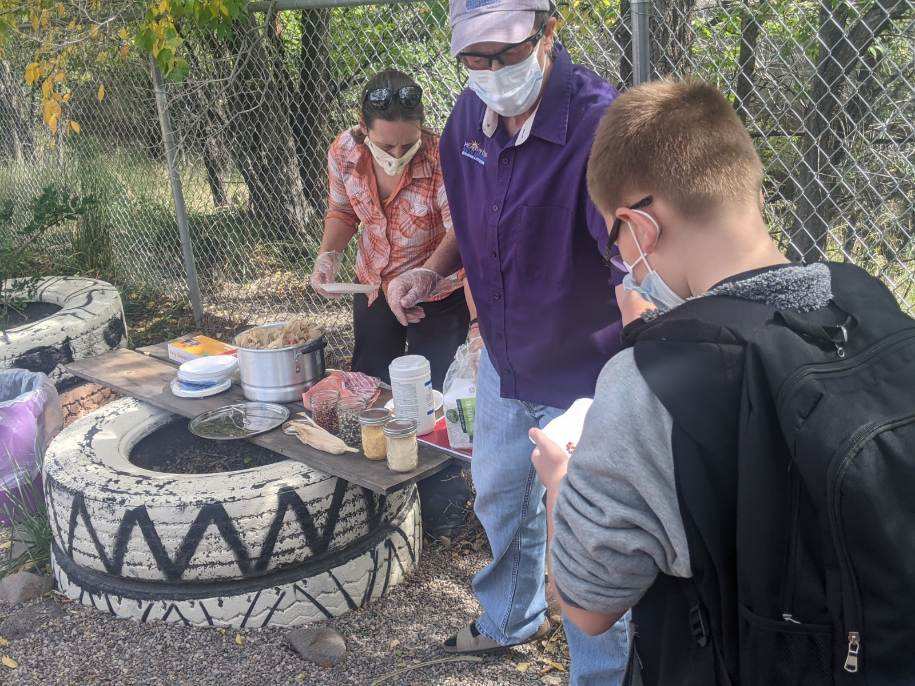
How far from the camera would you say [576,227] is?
7.07 feet

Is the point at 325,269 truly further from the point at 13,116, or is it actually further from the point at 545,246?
the point at 13,116

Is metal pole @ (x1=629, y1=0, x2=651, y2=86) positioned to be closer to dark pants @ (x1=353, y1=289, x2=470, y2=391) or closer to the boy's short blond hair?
dark pants @ (x1=353, y1=289, x2=470, y2=391)

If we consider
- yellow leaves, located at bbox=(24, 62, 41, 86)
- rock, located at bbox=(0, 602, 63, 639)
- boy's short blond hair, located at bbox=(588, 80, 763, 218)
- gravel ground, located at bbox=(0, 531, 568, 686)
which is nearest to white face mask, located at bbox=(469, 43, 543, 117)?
boy's short blond hair, located at bbox=(588, 80, 763, 218)

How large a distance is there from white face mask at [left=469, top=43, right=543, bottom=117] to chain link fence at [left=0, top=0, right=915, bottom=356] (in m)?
0.77

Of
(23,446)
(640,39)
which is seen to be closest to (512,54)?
(640,39)

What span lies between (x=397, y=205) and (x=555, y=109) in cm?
143

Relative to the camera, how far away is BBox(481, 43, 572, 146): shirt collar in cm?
217

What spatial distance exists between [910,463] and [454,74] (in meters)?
4.07

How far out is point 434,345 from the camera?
3.64 meters

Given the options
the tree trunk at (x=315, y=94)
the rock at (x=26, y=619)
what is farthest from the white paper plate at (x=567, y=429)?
the tree trunk at (x=315, y=94)

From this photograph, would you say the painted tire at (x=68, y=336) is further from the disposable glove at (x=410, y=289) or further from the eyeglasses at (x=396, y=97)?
the eyeglasses at (x=396, y=97)

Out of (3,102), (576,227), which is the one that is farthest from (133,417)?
(3,102)

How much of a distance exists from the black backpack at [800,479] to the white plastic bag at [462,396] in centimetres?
160

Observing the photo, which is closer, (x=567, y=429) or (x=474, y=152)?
(x=567, y=429)
